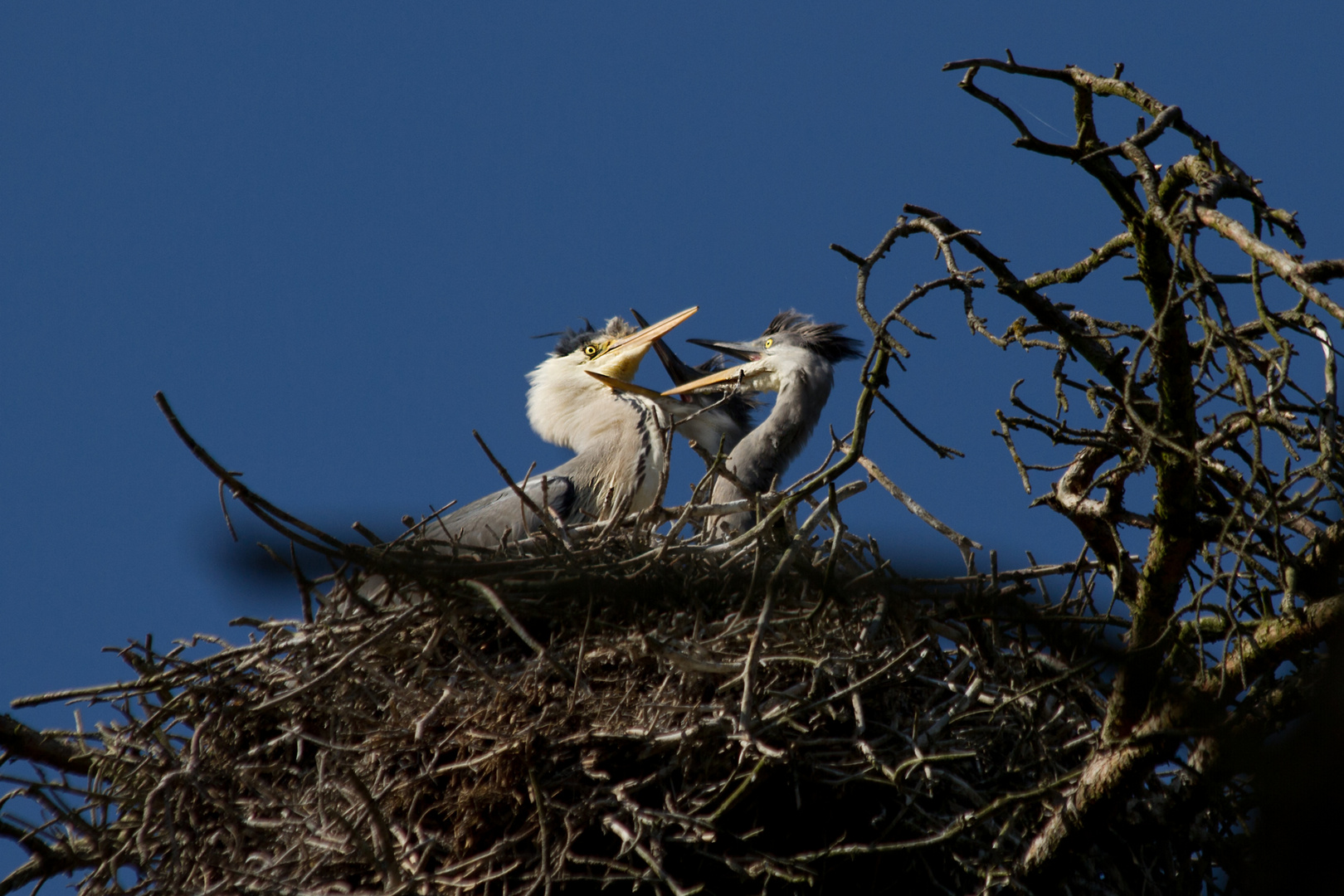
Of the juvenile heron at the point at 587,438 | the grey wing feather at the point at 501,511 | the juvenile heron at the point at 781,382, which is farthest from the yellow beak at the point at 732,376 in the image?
the grey wing feather at the point at 501,511

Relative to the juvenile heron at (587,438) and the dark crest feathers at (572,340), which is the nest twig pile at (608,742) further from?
the dark crest feathers at (572,340)

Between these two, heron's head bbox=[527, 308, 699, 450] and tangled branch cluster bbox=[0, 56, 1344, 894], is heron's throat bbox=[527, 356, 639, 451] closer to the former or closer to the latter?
heron's head bbox=[527, 308, 699, 450]

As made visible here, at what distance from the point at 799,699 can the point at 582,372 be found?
13.3 ft

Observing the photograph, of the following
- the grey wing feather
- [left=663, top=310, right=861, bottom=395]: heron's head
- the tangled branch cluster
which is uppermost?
[left=663, top=310, right=861, bottom=395]: heron's head

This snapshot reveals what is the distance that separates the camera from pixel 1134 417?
2.06 metres

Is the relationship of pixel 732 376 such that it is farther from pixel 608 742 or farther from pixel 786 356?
pixel 608 742

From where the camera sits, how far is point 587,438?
5.98 metres

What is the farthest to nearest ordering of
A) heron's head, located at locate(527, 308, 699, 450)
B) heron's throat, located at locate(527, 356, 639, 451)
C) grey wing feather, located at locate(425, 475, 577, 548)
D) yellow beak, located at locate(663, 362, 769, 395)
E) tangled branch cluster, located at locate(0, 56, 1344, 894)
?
heron's head, located at locate(527, 308, 699, 450), yellow beak, located at locate(663, 362, 769, 395), heron's throat, located at locate(527, 356, 639, 451), grey wing feather, located at locate(425, 475, 577, 548), tangled branch cluster, located at locate(0, 56, 1344, 894)

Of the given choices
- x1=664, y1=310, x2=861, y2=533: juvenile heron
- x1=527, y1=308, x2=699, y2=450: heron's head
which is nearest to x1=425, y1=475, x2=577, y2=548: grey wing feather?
x1=664, y1=310, x2=861, y2=533: juvenile heron

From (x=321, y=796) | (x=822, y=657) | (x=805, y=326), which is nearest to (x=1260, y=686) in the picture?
(x=822, y=657)

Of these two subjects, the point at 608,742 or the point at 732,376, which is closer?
the point at 608,742

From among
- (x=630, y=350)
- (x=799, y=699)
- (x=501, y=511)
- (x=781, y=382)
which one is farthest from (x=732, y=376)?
(x=799, y=699)

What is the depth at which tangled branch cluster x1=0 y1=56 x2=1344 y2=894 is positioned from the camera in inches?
90.5

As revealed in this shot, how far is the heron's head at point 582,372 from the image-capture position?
6477 mm
